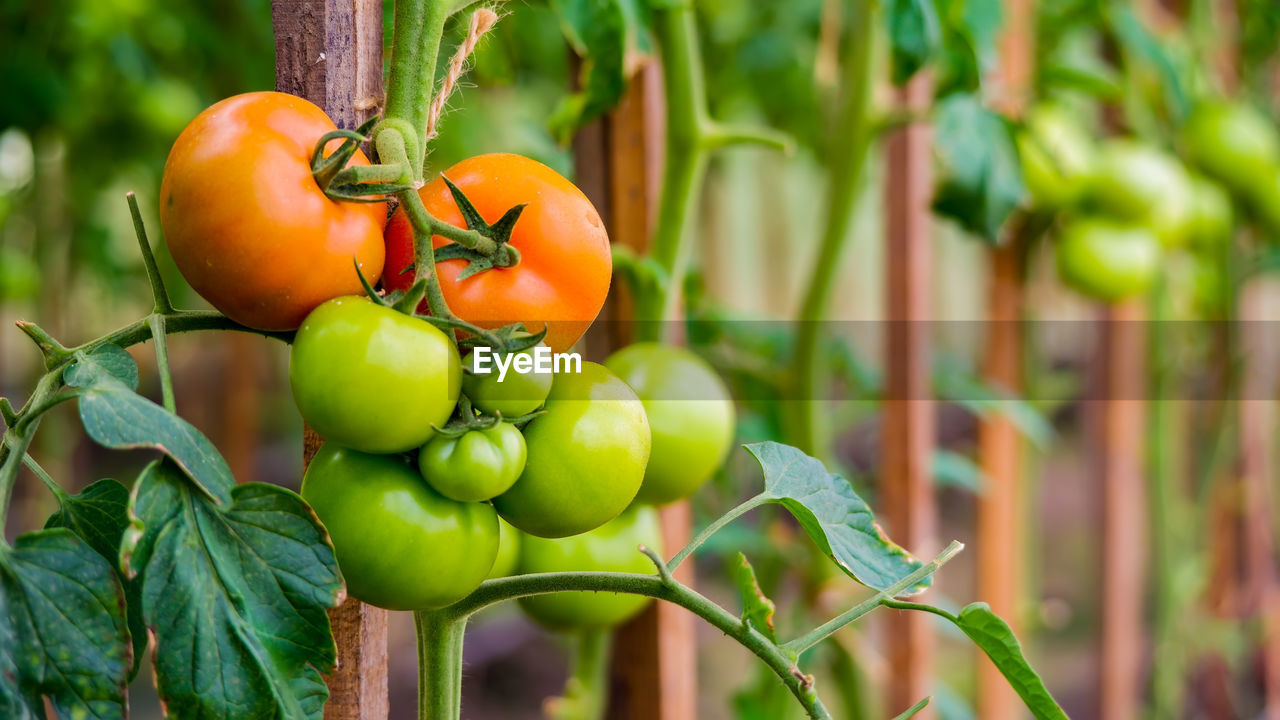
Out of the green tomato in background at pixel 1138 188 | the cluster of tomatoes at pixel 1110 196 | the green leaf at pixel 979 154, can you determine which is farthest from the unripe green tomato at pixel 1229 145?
the green leaf at pixel 979 154

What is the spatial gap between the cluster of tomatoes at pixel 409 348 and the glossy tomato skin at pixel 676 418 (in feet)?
0.54

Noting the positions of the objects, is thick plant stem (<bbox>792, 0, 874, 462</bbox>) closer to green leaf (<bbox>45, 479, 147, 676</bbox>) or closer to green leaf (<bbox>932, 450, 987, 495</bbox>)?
green leaf (<bbox>932, 450, 987, 495</bbox>)

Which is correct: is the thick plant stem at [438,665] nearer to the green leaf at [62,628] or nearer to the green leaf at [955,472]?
the green leaf at [62,628]

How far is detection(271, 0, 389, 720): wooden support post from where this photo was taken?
0.36 m

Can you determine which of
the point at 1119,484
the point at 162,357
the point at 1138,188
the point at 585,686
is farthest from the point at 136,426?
the point at 1119,484

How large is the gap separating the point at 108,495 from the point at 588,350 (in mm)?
447

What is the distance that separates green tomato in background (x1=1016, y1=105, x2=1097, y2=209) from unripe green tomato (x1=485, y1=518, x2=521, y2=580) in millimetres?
815

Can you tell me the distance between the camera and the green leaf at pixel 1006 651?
35 cm

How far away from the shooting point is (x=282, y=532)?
0.29 meters

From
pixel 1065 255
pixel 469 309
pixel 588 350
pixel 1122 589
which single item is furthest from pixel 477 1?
pixel 1122 589

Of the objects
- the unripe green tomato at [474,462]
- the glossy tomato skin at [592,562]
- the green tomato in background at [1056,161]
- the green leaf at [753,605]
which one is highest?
the green tomato in background at [1056,161]

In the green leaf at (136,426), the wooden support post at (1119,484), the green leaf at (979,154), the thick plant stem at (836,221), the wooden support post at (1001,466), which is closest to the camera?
the green leaf at (136,426)

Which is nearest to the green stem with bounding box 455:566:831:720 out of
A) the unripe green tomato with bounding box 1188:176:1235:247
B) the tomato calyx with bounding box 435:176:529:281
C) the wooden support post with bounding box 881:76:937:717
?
the tomato calyx with bounding box 435:176:529:281

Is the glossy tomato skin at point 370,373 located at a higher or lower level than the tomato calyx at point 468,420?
higher
